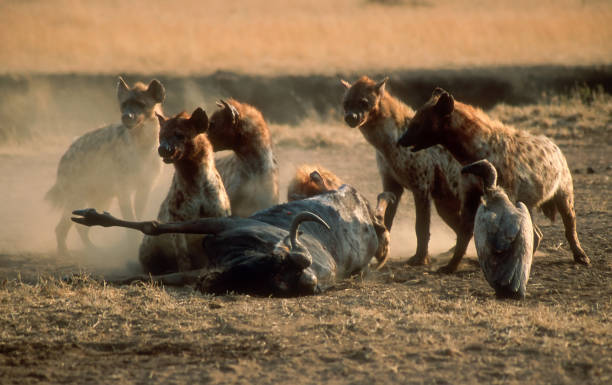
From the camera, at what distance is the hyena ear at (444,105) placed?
6375mm

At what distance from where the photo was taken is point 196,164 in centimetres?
611

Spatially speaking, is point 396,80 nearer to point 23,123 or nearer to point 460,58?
point 460,58

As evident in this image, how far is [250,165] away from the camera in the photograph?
714 centimetres

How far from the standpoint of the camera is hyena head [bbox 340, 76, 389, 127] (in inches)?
282

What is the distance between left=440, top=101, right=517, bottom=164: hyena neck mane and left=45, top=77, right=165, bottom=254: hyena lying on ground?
9.46 feet

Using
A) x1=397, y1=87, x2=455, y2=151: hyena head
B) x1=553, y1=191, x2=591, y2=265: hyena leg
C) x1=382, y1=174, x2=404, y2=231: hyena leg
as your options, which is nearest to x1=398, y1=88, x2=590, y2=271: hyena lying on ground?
x1=397, y1=87, x2=455, y2=151: hyena head

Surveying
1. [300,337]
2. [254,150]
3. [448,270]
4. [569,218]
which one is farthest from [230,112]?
[300,337]

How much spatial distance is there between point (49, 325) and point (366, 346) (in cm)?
165

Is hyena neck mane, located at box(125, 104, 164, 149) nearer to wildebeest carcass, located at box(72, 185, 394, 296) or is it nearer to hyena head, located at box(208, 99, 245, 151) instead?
hyena head, located at box(208, 99, 245, 151)

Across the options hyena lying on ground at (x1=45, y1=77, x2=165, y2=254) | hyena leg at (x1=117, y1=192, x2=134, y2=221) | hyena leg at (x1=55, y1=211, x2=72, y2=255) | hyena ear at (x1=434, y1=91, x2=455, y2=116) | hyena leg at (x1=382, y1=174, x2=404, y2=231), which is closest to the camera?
hyena ear at (x1=434, y1=91, x2=455, y2=116)

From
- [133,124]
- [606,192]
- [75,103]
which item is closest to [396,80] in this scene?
[75,103]

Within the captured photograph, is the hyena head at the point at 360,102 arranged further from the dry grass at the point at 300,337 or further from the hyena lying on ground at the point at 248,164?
the dry grass at the point at 300,337

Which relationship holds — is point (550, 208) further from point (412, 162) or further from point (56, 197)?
point (56, 197)

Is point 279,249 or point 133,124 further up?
point 133,124
